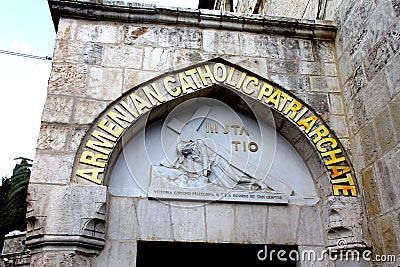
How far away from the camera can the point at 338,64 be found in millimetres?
4664

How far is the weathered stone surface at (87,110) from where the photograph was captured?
3.91m

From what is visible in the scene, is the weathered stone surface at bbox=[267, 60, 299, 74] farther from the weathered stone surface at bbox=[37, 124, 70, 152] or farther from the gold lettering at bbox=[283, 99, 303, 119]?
the weathered stone surface at bbox=[37, 124, 70, 152]

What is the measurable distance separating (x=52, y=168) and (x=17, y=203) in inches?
181

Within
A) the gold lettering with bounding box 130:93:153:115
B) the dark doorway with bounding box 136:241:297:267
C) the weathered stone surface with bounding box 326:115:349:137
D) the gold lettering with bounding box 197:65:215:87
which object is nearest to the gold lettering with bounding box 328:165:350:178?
the weathered stone surface with bounding box 326:115:349:137

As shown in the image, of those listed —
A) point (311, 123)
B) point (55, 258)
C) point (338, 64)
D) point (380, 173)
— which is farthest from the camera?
point (338, 64)

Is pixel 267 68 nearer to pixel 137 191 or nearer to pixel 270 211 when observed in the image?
pixel 270 211

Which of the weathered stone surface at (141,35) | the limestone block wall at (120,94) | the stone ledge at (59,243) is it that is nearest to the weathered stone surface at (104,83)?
the limestone block wall at (120,94)

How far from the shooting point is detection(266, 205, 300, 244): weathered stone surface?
3.94m

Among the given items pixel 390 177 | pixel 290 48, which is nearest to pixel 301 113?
pixel 290 48

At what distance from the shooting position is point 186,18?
4.61m

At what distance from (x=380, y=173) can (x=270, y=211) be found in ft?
3.56

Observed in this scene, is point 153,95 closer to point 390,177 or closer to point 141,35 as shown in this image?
point 141,35

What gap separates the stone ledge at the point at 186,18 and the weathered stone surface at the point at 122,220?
202 cm

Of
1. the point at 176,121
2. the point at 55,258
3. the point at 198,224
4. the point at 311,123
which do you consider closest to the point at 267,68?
the point at 311,123
